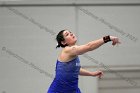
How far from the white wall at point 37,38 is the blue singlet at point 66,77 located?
127 cm

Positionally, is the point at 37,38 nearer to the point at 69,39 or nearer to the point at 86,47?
the point at 69,39

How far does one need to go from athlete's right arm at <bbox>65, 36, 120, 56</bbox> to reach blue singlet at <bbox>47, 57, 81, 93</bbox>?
0.12 meters

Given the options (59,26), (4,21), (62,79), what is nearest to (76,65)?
(62,79)

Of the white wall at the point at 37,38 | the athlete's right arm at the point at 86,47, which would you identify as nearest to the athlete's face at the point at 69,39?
the athlete's right arm at the point at 86,47

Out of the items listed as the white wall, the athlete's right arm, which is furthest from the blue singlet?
the white wall

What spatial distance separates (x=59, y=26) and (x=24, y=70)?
0.70 metres

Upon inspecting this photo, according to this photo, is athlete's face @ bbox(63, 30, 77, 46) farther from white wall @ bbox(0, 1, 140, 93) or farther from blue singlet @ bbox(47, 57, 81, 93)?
white wall @ bbox(0, 1, 140, 93)

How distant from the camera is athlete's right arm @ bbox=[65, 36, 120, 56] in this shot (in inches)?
87.2

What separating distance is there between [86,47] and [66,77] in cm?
41

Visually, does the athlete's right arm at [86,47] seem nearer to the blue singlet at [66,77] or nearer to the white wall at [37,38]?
the blue singlet at [66,77]

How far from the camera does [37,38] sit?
389 cm

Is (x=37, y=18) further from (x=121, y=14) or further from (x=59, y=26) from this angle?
(x=121, y=14)

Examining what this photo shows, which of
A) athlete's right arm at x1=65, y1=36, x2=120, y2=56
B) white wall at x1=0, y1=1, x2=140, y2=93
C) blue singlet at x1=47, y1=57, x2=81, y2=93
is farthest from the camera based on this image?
white wall at x1=0, y1=1, x2=140, y2=93

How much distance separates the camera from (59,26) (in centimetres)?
388
